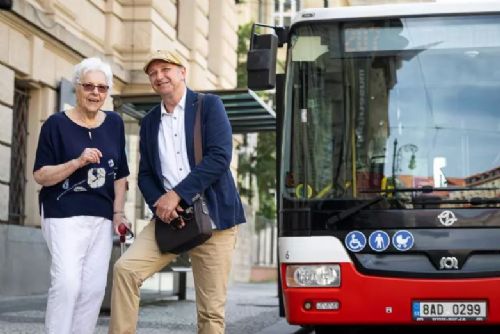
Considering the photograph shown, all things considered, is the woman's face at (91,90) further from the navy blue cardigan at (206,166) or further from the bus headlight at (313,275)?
the bus headlight at (313,275)

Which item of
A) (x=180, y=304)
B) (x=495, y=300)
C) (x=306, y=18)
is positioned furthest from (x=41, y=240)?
(x=495, y=300)

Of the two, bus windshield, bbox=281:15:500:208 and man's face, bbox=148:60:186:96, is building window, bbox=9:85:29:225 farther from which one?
man's face, bbox=148:60:186:96

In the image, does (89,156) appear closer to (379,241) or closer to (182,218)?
(182,218)

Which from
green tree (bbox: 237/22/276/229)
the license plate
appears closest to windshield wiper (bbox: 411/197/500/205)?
the license plate

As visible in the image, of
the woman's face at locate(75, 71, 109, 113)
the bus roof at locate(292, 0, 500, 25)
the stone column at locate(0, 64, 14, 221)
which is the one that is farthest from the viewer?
the stone column at locate(0, 64, 14, 221)

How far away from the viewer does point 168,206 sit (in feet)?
17.9

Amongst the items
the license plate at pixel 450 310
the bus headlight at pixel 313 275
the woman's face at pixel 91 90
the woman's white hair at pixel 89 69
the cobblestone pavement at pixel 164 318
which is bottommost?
the cobblestone pavement at pixel 164 318

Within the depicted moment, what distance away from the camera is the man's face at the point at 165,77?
5688 mm

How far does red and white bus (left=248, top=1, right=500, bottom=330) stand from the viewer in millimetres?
7293

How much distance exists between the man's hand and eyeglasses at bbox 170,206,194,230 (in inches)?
1.8

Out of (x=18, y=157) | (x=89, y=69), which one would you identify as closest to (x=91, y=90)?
(x=89, y=69)

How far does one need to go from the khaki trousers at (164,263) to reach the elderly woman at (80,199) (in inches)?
5.9

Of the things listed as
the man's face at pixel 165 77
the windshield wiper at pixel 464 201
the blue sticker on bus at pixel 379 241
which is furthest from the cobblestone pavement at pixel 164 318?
the man's face at pixel 165 77

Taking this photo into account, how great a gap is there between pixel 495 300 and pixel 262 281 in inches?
996
